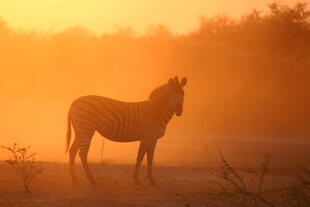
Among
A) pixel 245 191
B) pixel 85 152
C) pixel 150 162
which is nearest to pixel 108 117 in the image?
pixel 85 152

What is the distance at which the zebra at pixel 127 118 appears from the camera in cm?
1396

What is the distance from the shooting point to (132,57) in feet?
116

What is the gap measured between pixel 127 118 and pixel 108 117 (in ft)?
1.02

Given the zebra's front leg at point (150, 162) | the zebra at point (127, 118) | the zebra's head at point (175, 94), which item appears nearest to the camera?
the zebra's front leg at point (150, 162)

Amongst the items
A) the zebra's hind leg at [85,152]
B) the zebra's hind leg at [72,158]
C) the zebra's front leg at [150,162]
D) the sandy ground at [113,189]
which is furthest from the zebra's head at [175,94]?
the zebra's hind leg at [72,158]

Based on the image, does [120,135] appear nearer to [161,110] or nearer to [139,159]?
[139,159]

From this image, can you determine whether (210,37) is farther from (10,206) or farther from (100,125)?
(10,206)

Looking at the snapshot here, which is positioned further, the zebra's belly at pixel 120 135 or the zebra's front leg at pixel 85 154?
the zebra's belly at pixel 120 135

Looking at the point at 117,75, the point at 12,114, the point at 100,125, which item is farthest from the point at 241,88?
the point at 100,125

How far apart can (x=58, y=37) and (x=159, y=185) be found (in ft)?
81.9

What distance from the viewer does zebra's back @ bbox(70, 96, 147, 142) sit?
45.8 feet

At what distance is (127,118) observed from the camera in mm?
14242

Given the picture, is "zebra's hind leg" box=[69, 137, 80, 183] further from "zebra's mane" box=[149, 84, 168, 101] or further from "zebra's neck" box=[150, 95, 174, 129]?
"zebra's mane" box=[149, 84, 168, 101]

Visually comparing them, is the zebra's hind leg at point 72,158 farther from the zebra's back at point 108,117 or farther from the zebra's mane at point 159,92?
the zebra's mane at point 159,92
